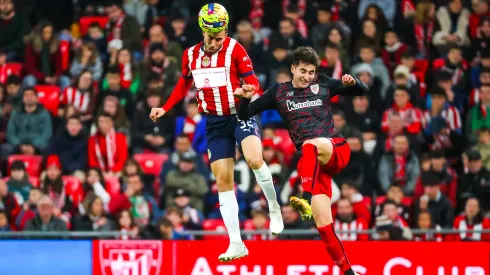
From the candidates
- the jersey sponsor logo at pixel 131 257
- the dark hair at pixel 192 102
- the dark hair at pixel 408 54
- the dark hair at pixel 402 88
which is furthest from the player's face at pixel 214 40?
the dark hair at pixel 408 54

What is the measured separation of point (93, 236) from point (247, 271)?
2.71 m

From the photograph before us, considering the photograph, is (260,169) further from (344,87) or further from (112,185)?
(112,185)

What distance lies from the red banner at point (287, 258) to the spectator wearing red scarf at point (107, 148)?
3667 millimetres

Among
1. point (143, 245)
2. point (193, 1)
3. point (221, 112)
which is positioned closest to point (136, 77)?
point (193, 1)

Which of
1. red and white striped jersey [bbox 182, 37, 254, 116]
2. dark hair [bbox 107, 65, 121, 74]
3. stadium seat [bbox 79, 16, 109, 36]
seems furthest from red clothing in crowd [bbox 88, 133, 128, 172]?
red and white striped jersey [bbox 182, 37, 254, 116]

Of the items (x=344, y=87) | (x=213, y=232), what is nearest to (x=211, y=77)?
(x=344, y=87)

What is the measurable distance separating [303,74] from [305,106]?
31cm

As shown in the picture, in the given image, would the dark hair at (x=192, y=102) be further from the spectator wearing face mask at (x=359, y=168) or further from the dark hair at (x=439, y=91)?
the dark hair at (x=439, y=91)

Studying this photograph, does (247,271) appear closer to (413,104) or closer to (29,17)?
Result: (413,104)

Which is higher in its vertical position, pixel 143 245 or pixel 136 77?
pixel 136 77

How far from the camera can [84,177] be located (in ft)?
59.8

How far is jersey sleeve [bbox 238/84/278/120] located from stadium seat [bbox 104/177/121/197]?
17.5ft

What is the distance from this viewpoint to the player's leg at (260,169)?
13.1m

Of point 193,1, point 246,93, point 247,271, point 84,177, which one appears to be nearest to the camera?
point 246,93
